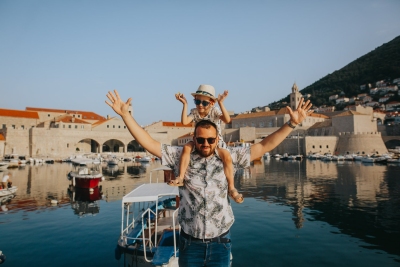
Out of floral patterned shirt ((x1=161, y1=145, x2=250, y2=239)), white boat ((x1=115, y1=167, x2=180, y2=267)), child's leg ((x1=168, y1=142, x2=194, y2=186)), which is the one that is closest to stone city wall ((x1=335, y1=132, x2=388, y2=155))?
white boat ((x1=115, y1=167, x2=180, y2=267))

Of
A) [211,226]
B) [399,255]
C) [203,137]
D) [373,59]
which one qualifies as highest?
[373,59]

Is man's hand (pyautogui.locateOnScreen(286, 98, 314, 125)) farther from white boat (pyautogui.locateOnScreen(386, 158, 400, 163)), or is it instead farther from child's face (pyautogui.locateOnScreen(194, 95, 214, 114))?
white boat (pyautogui.locateOnScreen(386, 158, 400, 163))

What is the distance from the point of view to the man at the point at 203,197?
1.88 meters

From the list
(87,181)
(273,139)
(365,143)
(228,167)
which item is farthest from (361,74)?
(228,167)

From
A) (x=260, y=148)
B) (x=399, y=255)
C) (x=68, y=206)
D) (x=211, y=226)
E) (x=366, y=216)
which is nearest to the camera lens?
(x=211, y=226)

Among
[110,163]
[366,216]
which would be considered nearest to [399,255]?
[366,216]

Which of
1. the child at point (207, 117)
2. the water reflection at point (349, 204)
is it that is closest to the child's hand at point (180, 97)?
the child at point (207, 117)

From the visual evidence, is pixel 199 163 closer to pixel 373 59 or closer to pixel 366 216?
pixel 366 216

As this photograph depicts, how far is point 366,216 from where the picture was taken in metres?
10.2

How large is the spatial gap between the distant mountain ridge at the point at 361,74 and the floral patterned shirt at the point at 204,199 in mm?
110969

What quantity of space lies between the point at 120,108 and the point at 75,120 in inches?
2139

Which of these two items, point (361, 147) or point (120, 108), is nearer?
point (120, 108)

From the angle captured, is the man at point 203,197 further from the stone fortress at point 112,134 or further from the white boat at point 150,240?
the stone fortress at point 112,134

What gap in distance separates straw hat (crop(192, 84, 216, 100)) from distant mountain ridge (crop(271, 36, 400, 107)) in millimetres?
110350
